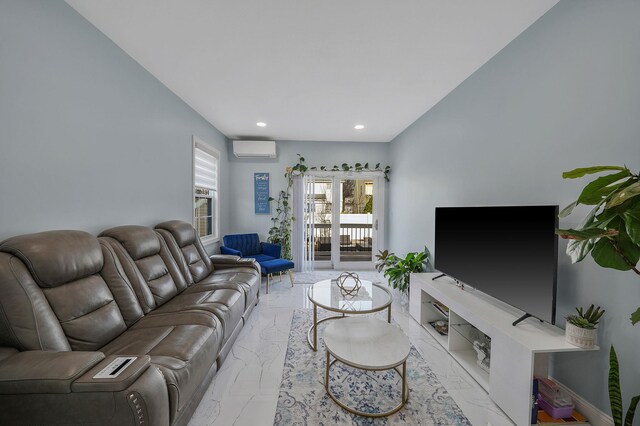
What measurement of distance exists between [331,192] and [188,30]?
3.53m

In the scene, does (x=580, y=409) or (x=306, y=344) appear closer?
(x=580, y=409)

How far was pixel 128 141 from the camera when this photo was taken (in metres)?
2.30

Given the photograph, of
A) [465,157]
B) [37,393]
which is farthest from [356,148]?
[37,393]

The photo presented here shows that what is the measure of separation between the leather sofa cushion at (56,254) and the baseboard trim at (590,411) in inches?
123

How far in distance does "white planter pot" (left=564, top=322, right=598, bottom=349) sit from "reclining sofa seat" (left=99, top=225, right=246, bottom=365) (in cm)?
224

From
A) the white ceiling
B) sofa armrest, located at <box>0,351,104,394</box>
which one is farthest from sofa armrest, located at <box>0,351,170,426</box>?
the white ceiling

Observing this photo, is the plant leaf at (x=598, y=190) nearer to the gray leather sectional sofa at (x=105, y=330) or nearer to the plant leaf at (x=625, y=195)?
the plant leaf at (x=625, y=195)

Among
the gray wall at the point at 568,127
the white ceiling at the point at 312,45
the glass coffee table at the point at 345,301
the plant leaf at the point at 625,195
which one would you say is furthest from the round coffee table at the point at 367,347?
the white ceiling at the point at 312,45

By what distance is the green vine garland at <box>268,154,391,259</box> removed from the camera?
190 inches

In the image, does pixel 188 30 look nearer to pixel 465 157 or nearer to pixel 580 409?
pixel 465 157

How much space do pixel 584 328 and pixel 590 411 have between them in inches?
21.9

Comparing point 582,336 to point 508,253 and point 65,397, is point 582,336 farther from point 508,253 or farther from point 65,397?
point 65,397

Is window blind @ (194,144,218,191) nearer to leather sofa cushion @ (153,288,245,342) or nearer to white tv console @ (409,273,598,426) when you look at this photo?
leather sofa cushion @ (153,288,245,342)

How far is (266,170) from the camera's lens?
488 centimetres
